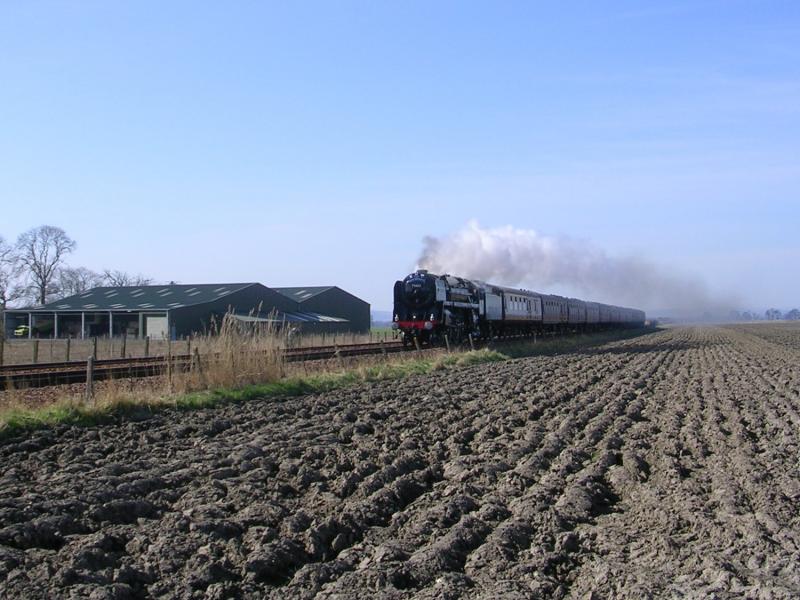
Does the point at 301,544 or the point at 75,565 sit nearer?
the point at 75,565

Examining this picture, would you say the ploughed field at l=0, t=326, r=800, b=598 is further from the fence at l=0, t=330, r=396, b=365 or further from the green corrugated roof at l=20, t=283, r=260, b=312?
the green corrugated roof at l=20, t=283, r=260, b=312

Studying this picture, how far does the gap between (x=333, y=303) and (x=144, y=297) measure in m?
16.6

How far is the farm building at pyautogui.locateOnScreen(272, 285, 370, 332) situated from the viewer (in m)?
68.6

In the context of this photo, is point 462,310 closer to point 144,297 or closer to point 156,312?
point 156,312

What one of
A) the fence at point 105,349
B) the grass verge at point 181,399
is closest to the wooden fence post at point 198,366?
the grass verge at point 181,399

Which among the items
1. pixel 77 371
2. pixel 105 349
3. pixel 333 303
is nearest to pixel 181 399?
pixel 77 371

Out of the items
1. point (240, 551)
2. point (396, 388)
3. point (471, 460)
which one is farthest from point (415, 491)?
point (396, 388)

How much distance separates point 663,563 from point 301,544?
2716 mm

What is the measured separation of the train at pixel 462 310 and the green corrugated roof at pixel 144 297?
2191cm

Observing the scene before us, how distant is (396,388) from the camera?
18.5 metres

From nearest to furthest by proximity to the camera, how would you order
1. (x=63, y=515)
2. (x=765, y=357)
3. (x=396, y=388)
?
(x=63, y=515)
(x=396, y=388)
(x=765, y=357)

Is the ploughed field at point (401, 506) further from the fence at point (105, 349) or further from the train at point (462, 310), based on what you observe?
the train at point (462, 310)

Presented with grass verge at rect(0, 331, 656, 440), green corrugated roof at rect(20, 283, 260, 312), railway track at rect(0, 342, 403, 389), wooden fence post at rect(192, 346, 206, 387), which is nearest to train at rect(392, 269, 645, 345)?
grass verge at rect(0, 331, 656, 440)

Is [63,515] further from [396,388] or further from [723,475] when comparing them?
[396,388]
